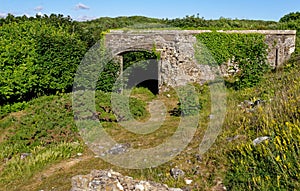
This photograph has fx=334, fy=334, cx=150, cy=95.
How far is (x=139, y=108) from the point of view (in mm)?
11398

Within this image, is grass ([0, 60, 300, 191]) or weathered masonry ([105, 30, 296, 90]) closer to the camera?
grass ([0, 60, 300, 191])

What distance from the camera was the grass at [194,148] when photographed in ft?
16.0

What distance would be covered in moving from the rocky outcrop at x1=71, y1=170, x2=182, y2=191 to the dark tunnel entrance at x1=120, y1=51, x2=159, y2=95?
10835 millimetres

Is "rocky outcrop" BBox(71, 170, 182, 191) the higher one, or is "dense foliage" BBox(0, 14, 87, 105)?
"dense foliage" BBox(0, 14, 87, 105)

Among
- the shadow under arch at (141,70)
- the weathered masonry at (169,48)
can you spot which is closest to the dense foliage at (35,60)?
the weathered masonry at (169,48)

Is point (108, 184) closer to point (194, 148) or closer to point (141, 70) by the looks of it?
point (194, 148)

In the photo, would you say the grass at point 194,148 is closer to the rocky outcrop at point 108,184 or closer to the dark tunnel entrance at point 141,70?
the rocky outcrop at point 108,184

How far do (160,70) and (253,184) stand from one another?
1003 centimetres

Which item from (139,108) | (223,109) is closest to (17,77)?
(139,108)

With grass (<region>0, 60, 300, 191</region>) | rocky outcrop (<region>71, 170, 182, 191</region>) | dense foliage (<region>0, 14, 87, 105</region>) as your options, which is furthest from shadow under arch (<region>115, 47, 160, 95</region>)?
rocky outcrop (<region>71, 170, 182, 191</region>)

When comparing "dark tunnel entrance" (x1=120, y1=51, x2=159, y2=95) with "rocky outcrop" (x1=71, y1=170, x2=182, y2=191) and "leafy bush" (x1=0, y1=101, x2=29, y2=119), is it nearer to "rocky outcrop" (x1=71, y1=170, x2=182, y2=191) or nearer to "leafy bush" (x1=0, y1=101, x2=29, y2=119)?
"leafy bush" (x1=0, y1=101, x2=29, y2=119)

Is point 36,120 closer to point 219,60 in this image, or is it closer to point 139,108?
point 139,108

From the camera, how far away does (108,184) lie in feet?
15.1

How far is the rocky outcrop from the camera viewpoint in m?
4.59
